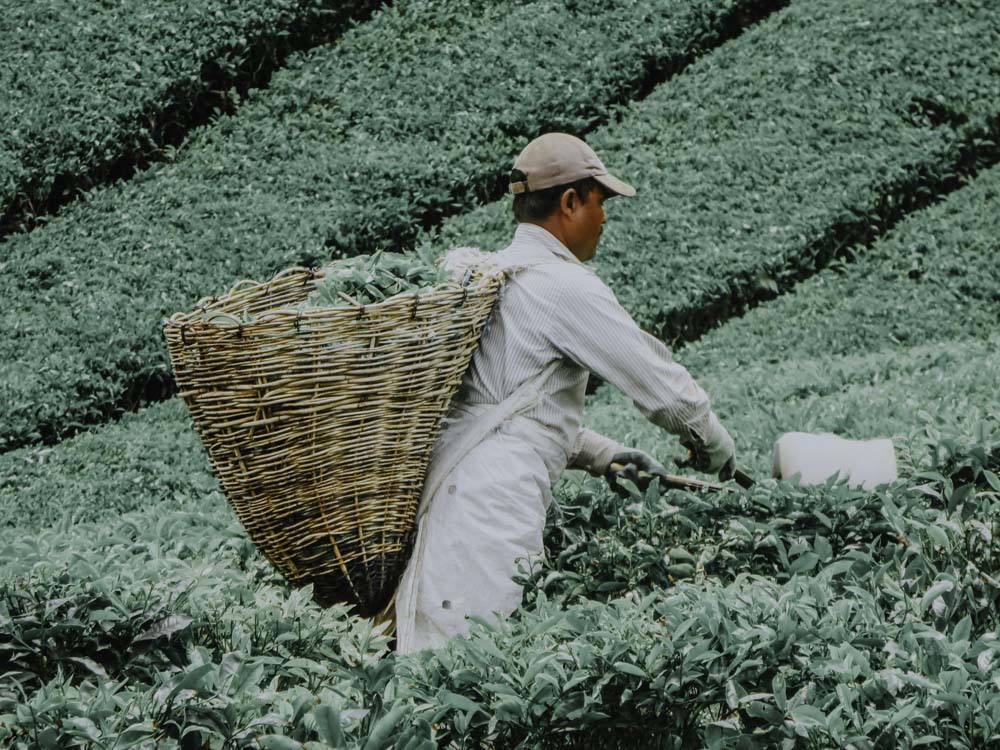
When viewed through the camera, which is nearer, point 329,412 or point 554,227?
point 329,412

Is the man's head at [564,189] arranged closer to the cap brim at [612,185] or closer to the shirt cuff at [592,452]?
the cap brim at [612,185]

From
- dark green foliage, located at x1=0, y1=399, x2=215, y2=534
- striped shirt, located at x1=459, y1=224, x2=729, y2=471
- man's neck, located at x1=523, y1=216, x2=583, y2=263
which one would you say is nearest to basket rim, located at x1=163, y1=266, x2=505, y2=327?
striped shirt, located at x1=459, y1=224, x2=729, y2=471

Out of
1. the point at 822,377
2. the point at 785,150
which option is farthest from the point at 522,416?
the point at 785,150

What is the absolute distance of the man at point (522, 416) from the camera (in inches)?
116

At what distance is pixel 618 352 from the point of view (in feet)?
9.85

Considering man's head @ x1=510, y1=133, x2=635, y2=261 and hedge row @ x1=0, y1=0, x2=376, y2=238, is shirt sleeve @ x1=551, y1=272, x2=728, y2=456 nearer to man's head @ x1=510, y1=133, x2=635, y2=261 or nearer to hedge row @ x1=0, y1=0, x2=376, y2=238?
man's head @ x1=510, y1=133, x2=635, y2=261

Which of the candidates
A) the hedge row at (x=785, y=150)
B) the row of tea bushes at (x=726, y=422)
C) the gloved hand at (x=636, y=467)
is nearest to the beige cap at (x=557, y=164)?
the gloved hand at (x=636, y=467)

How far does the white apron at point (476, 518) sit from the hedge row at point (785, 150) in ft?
13.9

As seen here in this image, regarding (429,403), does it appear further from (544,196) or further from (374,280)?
(544,196)

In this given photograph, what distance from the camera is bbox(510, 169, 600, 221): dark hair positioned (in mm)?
3217

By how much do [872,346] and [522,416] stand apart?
4648 mm

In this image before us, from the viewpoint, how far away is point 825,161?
8.48 metres

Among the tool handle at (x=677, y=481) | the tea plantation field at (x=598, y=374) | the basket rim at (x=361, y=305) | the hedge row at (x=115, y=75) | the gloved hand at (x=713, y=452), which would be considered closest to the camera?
the tea plantation field at (x=598, y=374)

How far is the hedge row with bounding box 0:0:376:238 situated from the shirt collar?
5.91m
